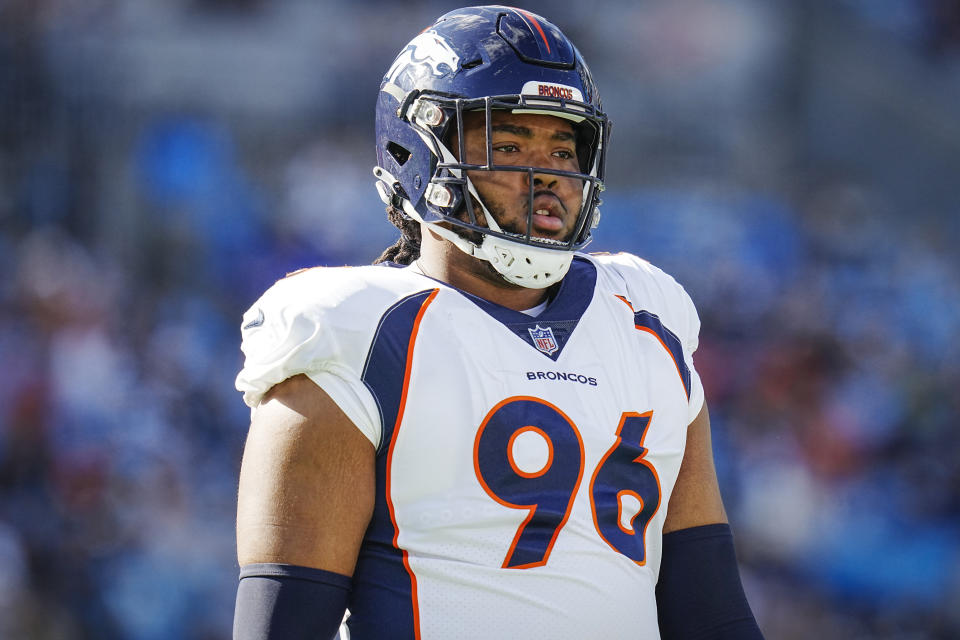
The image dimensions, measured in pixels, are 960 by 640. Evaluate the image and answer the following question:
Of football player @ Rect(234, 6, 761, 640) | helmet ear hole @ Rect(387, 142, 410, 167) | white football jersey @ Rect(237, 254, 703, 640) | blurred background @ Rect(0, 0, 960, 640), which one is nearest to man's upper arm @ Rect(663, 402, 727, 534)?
football player @ Rect(234, 6, 761, 640)

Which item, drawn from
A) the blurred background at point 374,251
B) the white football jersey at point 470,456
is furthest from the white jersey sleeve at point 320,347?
the blurred background at point 374,251

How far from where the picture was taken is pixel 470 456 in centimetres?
175

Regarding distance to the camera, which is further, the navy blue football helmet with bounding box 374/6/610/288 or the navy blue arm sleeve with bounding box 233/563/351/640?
the navy blue football helmet with bounding box 374/6/610/288

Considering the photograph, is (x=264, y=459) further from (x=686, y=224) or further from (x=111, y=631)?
(x=686, y=224)

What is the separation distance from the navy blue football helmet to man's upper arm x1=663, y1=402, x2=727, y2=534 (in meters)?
0.40

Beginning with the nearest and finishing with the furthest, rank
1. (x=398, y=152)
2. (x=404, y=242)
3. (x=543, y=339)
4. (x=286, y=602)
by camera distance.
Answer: (x=286, y=602) → (x=543, y=339) → (x=398, y=152) → (x=404, y=242)

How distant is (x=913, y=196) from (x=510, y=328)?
815 cm

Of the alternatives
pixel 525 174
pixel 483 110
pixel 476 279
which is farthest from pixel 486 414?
pixel 483 110

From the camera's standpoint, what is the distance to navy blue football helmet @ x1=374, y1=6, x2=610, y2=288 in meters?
1.93

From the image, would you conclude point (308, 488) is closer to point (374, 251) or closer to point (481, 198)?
point (481, 198)

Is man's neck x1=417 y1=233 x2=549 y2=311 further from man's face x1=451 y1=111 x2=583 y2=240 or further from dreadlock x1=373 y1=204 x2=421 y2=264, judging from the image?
dreadlock x1=373 y1=204 x2=421 y2=264

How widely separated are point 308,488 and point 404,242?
0.69 meters

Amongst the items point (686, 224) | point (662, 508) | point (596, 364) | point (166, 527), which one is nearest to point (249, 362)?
point (596, 364)

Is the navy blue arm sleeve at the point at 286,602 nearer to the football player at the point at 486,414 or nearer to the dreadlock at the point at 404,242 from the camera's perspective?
the football player at the point at 486,414
